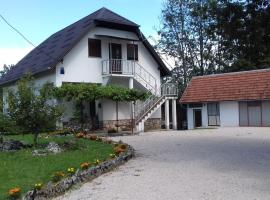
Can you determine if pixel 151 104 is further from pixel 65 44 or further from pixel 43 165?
pixel 43 165

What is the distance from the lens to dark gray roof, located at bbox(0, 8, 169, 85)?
1126 inches

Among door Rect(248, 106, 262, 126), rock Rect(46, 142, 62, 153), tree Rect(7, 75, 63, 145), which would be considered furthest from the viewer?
door Rect(248, 106, 262, 126)

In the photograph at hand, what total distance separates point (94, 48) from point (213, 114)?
1296 centimetres

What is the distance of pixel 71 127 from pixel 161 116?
8.89 metres

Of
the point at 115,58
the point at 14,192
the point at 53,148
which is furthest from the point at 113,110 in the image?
the point at 14,192

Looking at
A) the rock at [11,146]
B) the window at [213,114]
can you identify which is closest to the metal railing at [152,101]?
the window at [213,114]

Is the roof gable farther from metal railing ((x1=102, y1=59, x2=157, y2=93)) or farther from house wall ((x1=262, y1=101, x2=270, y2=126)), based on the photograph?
house wall ((x1=262, y1=101, x2=270, y2=126))

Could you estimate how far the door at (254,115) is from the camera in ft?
115

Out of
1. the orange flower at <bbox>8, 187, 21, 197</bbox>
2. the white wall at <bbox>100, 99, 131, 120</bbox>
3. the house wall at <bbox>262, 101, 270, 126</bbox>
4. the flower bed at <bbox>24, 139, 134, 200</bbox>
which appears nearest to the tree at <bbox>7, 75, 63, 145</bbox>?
Result: the flower bed at <bbox>24, 139, 134, 200</bbox>

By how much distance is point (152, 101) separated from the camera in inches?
1258

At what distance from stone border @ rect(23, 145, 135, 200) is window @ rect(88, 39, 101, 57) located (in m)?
16.9

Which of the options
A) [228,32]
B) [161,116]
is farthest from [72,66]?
[228,32]

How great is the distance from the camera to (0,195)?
8.22 metres

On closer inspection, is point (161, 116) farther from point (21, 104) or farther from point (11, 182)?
point (11, 182)
